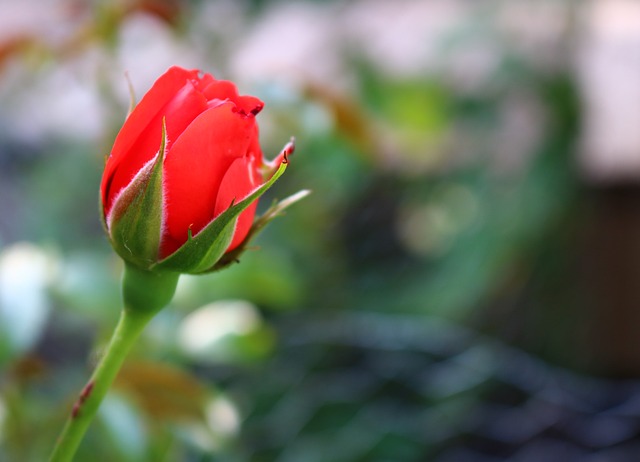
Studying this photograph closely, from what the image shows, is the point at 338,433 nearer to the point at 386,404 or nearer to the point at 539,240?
the point at 386,404

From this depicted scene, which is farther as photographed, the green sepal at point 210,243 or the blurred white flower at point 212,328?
the blurred white flower at point 212,328

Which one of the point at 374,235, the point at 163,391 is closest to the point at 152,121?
the point at 163,391

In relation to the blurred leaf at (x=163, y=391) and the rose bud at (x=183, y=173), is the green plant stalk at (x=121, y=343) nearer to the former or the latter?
the rose bud at (x=183, y=173)

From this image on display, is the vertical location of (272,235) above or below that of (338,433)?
above

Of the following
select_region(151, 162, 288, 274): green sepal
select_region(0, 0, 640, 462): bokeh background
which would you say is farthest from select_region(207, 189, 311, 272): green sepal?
select_region(0, 0, 640, 462): bokeh background

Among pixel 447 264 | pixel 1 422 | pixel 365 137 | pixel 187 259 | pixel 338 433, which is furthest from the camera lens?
pixel 447 264

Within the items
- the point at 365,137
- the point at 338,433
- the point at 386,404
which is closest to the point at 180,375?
the point at 365,137

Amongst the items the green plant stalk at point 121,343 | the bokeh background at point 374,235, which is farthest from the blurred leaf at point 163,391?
the green plant stalk at point 121,343
